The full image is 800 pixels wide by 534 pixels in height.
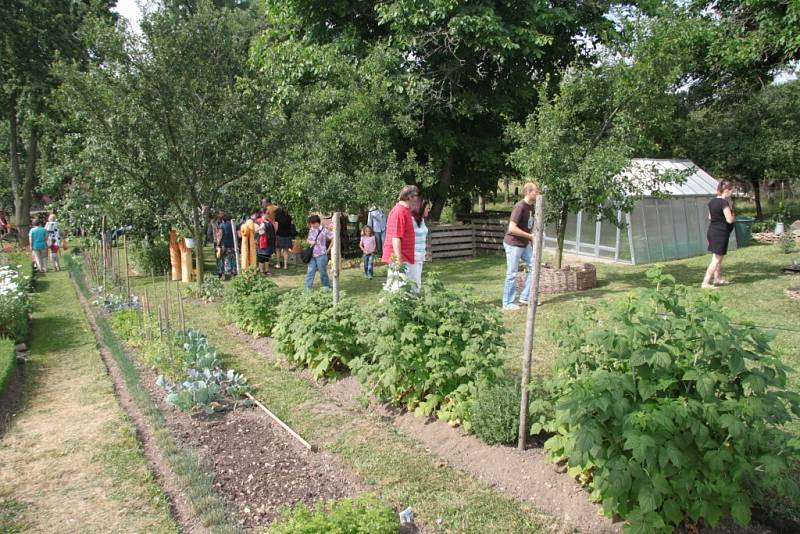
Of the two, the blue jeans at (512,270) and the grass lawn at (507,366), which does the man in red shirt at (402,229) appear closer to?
the grass lawn at (507,366)

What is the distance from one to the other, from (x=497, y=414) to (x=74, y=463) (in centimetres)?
332

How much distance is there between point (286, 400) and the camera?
5.64 m

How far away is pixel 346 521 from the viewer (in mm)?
3164

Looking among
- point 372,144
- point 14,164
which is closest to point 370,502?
point 372,144

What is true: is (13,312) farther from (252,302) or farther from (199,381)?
(199,381)

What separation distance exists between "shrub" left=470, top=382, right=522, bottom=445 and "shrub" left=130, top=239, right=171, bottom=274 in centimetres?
1245

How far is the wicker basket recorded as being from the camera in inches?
397

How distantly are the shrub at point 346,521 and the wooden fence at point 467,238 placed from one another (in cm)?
1355

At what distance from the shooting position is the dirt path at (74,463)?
3.73 m

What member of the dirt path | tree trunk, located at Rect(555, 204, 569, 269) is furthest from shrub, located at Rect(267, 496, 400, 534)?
tree trunk, located at Rect(555, 204, 569, 269)

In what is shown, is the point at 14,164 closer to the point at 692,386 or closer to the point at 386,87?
the point at 386,87

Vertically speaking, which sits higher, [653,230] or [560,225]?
[560,225]

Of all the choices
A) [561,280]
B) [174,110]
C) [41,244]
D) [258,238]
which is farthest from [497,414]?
[41,244]

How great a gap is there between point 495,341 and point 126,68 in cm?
805
